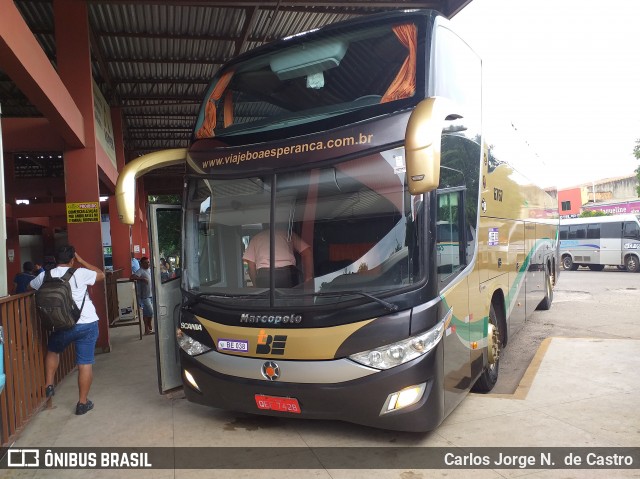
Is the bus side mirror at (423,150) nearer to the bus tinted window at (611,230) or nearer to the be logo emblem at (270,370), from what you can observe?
the be logo emblem at (270,370)

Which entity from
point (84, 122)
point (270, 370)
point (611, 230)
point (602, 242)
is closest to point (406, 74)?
point (270, 370)

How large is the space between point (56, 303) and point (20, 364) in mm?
642

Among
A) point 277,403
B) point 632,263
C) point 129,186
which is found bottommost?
A: point 632,263

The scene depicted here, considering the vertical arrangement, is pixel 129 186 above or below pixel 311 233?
above

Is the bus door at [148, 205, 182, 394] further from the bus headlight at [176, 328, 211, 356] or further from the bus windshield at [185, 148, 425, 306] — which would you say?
the bus windshield at [185, 148, 425, 306]

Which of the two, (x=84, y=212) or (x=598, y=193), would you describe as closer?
(x=84, y=212)

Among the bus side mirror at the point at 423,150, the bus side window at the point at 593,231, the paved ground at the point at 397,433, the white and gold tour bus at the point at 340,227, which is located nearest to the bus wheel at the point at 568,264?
the bus side window at the point at 593,231

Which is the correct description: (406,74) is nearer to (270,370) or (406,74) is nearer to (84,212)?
(270,370)

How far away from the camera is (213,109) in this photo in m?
5.00

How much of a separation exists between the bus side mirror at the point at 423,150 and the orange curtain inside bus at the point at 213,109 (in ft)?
7.50

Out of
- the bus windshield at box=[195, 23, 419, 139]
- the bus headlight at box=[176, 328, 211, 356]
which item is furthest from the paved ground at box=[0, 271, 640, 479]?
the bus windshield at box=[195, 23, 419, 139]

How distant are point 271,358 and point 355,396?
0.74 m

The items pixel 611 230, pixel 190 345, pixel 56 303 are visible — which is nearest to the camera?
pixel 190 345

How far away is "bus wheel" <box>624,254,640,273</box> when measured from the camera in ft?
72.6
